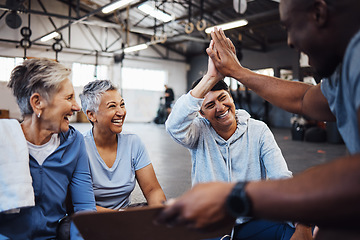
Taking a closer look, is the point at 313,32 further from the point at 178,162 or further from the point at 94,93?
the point at 178,162

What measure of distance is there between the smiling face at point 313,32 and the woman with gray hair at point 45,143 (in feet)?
3.40

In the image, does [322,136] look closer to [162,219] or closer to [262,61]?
[262,61]

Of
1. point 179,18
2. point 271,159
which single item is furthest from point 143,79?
point 271,159

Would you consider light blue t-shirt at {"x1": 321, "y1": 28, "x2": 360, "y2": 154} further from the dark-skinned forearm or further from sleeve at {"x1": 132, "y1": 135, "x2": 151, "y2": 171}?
sleeve at {"x1": 132, "y1": 135, "x2": 151, "y2": 171}

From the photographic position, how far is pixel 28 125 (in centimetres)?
144

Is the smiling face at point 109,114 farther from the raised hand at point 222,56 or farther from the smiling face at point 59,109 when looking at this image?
the raised hand at point 222,56

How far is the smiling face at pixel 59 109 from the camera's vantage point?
1.43m

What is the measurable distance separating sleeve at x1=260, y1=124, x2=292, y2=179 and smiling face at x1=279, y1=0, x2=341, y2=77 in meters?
0.87

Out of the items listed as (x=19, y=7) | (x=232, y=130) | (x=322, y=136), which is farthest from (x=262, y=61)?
(x=232, y=130)

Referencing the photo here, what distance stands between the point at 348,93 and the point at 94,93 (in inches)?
59.7

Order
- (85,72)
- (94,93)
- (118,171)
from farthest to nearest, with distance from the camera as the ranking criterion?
(85,72) → (94,93) → (118,171)

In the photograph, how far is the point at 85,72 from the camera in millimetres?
14734

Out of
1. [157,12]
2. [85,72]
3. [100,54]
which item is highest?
[157,12]

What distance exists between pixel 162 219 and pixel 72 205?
108cm
